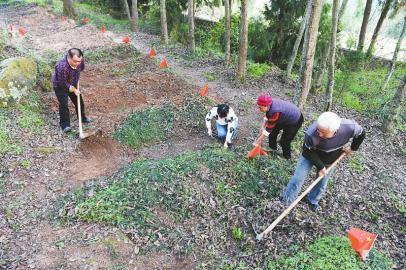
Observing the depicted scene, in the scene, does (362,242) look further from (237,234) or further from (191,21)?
(191,21)

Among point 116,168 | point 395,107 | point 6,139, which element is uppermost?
point 6,139

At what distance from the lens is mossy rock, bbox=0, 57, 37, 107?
21.7 feet

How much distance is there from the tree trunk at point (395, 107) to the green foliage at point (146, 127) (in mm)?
5508

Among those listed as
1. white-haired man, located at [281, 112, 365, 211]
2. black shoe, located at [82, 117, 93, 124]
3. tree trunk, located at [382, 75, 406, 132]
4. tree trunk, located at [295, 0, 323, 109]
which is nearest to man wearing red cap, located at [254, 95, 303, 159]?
white-haired man, located at [281, 112, 365, 211]

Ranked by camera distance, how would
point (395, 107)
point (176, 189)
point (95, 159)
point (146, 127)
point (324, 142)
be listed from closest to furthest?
1. point (324, 142)
2. point (176, 189)
3. point (95, 159)
4. point (146, 127)
5. point (395, 107)

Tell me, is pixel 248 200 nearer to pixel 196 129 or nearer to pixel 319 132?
pixel 319 132

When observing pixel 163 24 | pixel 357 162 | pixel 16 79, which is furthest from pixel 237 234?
pixel 163 24

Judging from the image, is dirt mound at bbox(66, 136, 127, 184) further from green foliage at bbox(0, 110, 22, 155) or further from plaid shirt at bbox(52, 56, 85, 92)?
plaid shirt at bbox(52, 56, 85, 92)

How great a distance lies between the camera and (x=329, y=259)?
13.5ft

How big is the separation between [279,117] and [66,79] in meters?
3.94

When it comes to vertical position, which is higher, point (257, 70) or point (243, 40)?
point (243, 40)

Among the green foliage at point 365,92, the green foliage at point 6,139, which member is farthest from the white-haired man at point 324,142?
the green foliage at point 365,92

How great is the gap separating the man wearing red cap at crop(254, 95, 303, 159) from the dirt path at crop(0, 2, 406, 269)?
1242 mm

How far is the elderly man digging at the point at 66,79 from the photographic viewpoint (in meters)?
5.94
